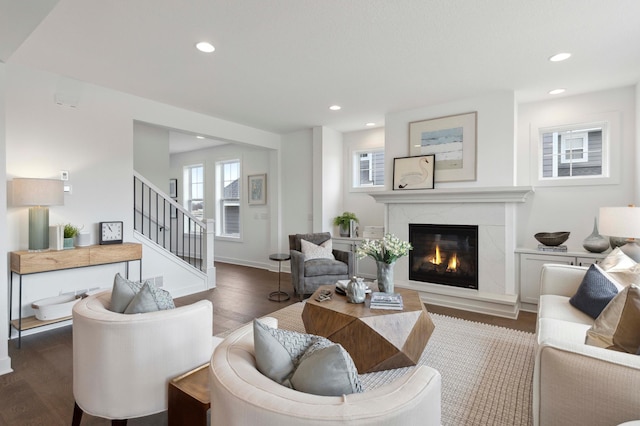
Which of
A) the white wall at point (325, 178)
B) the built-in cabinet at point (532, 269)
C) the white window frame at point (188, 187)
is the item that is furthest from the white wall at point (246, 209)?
the built-in cabinet at point (532, 269)

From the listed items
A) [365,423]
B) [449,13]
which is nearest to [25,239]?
[365,423]

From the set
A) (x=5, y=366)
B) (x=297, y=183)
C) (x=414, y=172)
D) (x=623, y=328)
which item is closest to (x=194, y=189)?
(x=297, y=183)

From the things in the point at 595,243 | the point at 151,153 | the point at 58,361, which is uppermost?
the point at 151,153

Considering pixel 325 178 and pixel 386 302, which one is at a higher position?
pixel 325 178

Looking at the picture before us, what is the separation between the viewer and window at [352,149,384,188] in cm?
564

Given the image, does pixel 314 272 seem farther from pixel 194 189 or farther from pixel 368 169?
pixel 194 189

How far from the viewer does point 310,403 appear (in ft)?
2.72

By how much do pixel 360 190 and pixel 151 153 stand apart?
3805mm

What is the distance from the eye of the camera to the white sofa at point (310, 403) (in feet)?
2.62

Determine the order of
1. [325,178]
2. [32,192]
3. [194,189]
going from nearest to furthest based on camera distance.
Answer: [32,192] → [325,178] → [194,189]

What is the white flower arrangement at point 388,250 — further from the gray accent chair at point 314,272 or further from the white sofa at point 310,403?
the white sofa at point 310,403

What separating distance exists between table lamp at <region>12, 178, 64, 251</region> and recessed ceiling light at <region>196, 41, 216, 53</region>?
187 centimetres

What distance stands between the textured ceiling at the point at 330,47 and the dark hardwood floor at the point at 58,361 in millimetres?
2333

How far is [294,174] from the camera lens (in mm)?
5984
